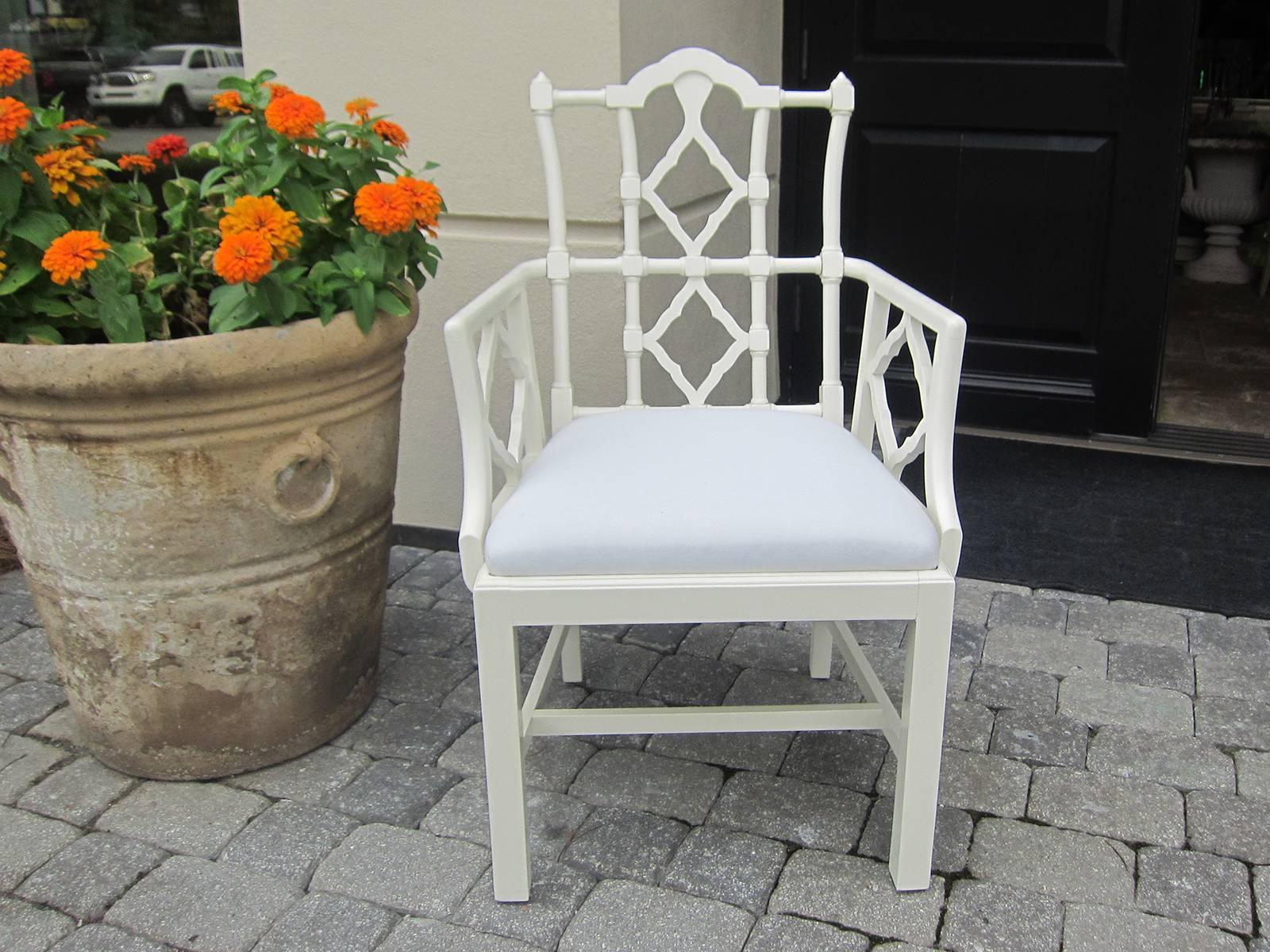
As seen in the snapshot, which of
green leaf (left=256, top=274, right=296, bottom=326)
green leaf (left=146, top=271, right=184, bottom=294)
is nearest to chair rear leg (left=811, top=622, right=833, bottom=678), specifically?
green leaf (left=256, top=274, right=296, bottom=326)

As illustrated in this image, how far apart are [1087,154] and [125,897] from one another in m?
2.68

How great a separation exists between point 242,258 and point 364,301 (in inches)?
8.9

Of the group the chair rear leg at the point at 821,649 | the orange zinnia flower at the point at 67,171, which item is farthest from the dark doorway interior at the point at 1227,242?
the orange zinnia flower at the point at 67,171

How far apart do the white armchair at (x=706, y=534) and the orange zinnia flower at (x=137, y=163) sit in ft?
2.32

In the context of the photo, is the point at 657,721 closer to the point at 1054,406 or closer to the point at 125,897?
the point at 125,897

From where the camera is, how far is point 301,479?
1.86m

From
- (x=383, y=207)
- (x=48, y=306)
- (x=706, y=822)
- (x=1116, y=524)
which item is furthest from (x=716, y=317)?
(x=1116, y=524)

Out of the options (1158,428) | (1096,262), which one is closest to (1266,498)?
(1158,428)

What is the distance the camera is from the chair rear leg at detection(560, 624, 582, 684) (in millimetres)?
2186

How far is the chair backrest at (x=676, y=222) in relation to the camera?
1.97m

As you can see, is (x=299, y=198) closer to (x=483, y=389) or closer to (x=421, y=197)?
(x=421, y=197)

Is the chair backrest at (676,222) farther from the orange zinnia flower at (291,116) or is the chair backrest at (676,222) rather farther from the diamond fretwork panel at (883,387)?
the orange zinnia flower at (291,116)

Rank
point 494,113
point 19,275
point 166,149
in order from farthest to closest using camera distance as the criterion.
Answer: point 494,113
point 166,149
point 19,275

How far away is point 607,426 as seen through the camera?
1874mm
